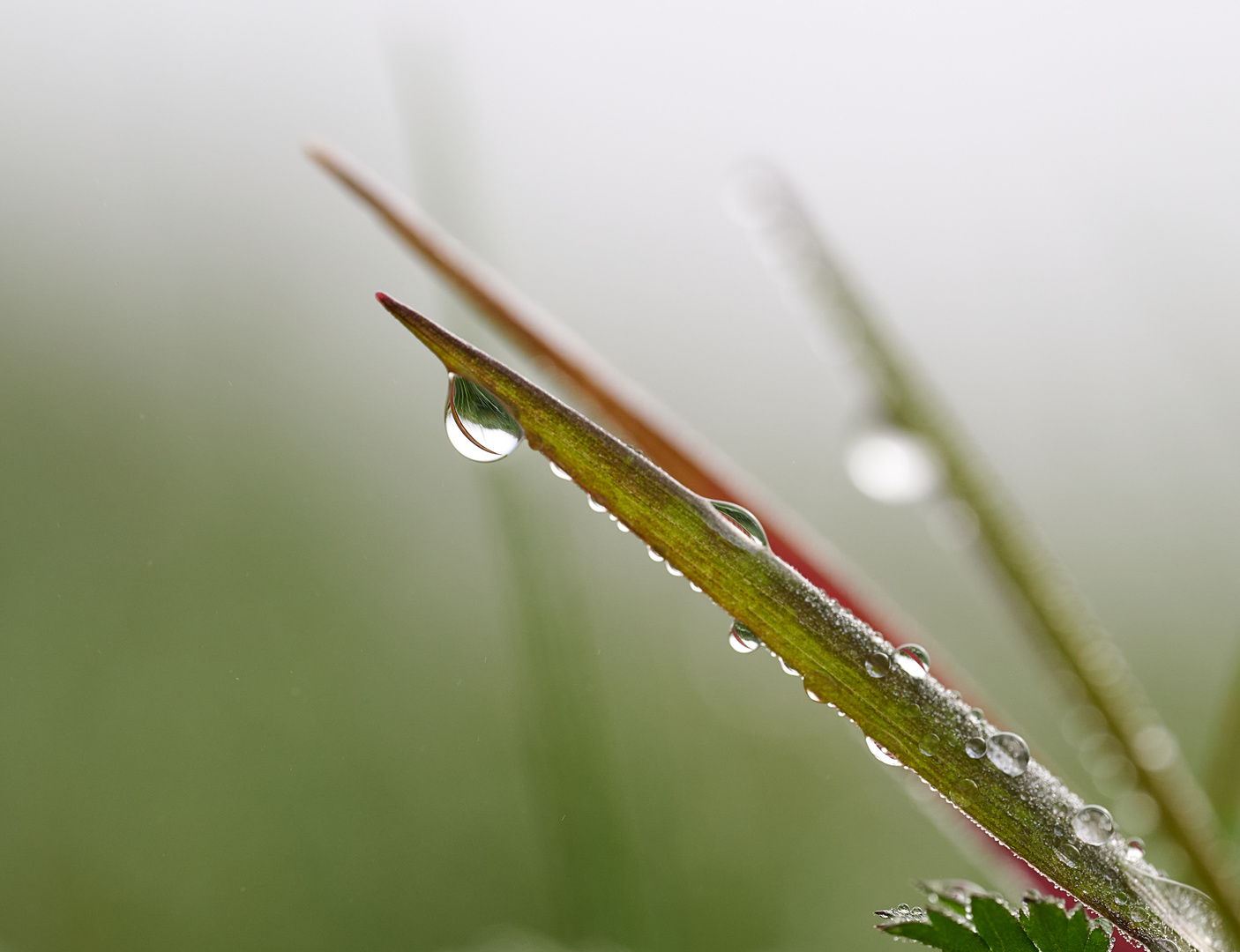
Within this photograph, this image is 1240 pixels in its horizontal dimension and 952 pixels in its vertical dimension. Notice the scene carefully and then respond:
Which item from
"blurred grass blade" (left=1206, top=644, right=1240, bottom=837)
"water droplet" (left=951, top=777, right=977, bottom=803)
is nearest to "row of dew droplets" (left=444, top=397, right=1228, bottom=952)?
"water droplet" (left=951, top=777, right=977, bottom=803)

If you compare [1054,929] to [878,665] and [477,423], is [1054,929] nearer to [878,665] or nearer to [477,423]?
[878,665]

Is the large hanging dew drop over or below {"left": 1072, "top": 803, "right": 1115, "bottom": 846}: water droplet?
over

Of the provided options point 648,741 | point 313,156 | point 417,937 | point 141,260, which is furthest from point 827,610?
point 141,260

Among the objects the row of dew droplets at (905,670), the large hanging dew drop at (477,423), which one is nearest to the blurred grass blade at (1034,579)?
the row of dew droplets at (905,670)

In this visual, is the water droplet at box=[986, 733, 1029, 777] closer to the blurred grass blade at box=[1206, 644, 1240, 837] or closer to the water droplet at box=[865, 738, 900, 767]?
the water droplet at box=[865, 738, 900, 767]

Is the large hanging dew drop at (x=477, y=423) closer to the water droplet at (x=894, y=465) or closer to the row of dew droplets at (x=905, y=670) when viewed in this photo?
the row of dew droplets at (x=905, y=670)

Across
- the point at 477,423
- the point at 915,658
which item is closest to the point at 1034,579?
the point at 915,658
